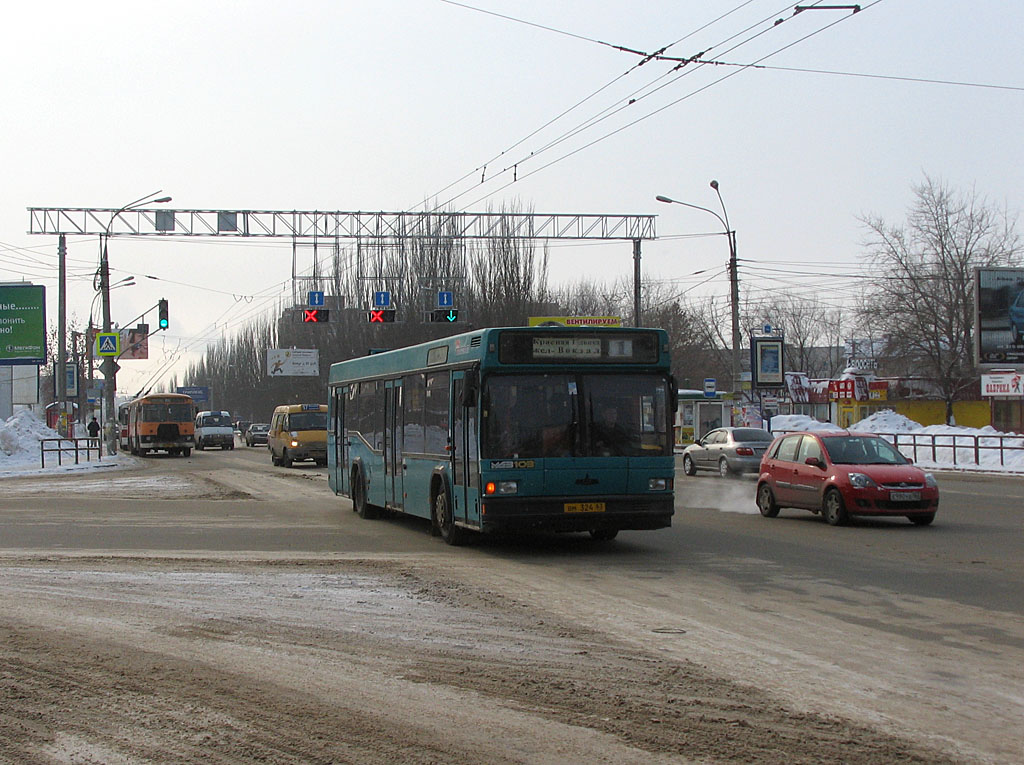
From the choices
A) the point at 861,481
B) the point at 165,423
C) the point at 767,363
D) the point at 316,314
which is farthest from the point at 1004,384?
the point at 165,423

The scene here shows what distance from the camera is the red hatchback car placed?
16.5 metres

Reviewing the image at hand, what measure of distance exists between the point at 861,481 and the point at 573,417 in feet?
18.2

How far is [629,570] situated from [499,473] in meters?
1.95

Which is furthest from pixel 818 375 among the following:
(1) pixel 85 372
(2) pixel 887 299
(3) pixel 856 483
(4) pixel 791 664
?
(4) pixel 791 664

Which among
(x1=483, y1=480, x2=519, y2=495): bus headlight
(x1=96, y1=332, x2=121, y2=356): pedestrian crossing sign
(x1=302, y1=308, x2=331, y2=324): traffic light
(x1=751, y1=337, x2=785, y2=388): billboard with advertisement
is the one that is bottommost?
(x1=483, y1=480, x2=519, y2=495): bus headlight

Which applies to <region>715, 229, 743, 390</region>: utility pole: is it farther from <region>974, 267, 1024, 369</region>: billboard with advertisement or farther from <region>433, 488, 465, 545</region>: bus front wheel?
<region>433, 488, 465, 545</region>: bus front wheel

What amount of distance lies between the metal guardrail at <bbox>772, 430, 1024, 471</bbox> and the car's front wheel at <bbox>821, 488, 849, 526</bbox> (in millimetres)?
17470

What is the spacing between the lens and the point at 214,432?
66.2 m

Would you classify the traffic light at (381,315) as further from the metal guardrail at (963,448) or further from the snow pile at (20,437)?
the metal guardrail at (963,448)

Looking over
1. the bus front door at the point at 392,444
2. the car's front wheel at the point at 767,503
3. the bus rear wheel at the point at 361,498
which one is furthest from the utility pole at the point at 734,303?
the bus front door at the point at 392,444

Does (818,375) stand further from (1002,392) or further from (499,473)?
(499,473)

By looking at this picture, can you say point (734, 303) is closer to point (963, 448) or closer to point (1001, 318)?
point (963, 448)

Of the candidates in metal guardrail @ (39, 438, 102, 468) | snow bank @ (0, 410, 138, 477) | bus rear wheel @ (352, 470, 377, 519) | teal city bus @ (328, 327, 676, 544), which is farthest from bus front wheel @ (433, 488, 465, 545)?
metal guardrail @ (39, 438, 102, 468)

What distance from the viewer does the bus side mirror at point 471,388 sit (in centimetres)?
1315
